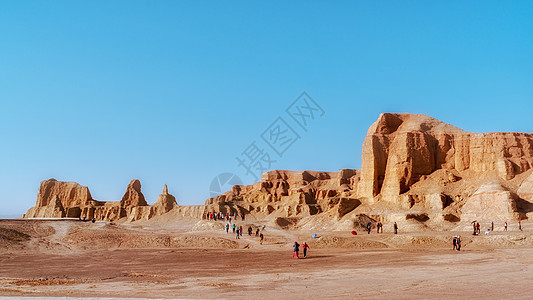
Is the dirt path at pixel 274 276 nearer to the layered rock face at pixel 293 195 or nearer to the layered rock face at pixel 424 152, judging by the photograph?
the layered rock face at pixel 424 152

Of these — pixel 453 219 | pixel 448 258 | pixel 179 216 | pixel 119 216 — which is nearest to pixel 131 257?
pixel 448 258

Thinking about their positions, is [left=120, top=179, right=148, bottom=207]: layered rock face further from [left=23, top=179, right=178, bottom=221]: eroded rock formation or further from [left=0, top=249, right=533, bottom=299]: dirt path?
[left=0, top=249, right=533, bottom=299]: dirt path

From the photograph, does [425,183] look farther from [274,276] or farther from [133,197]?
[133,197]

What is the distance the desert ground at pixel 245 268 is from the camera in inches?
600

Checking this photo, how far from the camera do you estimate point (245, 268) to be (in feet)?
75.7

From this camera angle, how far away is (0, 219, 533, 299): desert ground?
15.2m

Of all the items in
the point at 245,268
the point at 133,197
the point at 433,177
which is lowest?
the point at 245,268

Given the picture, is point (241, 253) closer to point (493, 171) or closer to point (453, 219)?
point (453, 219)

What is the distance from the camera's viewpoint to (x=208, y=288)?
632 inches

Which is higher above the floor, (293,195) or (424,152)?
(424,152)

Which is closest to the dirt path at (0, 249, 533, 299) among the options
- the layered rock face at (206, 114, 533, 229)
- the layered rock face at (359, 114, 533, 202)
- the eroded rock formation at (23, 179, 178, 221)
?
the layered rock face at (206, 114, 533, 229)

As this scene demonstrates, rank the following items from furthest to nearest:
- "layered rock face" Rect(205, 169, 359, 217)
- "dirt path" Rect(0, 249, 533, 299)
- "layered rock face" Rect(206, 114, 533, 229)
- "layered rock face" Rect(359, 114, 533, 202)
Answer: "layered rock face" Rect(205, 169, 359, 217) < "layered rock face" Rect(359, 114, 533, 202) < "layered rock face" Rect(206, 114, 533, 229) < "dirt path" Rect(0, 249, 533, 299)

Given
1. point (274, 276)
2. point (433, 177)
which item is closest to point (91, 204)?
point (433, 177)

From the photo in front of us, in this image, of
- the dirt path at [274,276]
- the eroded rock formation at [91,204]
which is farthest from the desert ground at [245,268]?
the eroded rock formation at [91,204]
